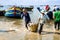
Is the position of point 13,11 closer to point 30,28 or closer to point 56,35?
point 30,28

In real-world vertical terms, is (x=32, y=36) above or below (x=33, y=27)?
below

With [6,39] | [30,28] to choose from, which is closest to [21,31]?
[30,28]

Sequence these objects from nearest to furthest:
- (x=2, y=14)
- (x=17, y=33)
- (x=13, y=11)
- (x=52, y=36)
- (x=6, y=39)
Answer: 1. (x=6, y=39)
2. (x=52, y=36)
3. (x=17, y=33)
4. (x=13, y=11)
5. (x=2, y=14)

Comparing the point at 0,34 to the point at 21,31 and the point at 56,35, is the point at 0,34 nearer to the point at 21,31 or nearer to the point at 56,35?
the point at 21,31

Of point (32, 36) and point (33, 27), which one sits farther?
point (33, 27)

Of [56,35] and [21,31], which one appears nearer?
[56,35]

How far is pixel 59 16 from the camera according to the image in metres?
15.3

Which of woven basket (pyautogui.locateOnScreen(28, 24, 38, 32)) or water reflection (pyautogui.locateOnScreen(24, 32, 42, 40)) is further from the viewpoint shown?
woven basket (pyautogui.locateOnScreen(28, 24, 38, 32))

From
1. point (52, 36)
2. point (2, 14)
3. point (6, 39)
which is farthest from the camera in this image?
point (2, 14)

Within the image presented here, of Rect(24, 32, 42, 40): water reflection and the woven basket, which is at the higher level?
the woven basket

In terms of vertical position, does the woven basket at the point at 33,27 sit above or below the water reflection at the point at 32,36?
above

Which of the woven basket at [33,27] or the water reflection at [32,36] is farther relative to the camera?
the woven basket at [33,27]

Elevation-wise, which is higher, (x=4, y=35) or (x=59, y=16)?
(x=59, y=16)

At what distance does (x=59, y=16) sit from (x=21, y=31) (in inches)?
116
